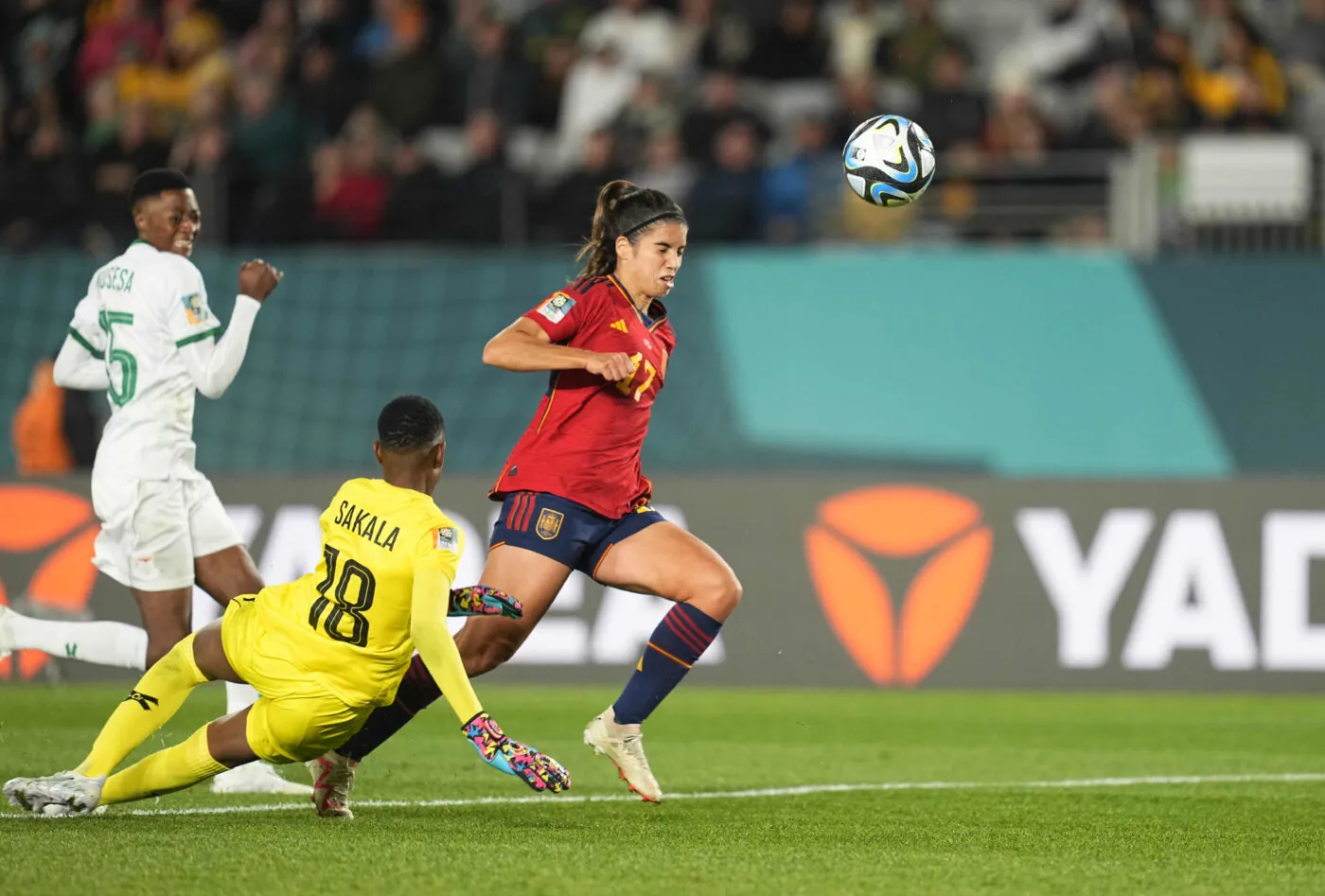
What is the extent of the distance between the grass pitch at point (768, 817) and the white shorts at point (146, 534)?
77 centimetres

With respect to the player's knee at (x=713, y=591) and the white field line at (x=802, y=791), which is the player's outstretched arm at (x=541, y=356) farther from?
the white field line at (x=802, y=791)

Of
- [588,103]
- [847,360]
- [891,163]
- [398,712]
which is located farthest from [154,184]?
[588,103]

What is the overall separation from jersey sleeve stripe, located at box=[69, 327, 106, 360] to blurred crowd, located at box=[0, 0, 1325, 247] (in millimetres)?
6830

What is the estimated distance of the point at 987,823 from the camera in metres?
6.08

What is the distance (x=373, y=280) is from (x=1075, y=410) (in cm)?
492

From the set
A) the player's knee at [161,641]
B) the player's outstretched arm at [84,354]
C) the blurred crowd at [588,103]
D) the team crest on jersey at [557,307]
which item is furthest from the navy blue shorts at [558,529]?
the blurred crowd at [588,103]

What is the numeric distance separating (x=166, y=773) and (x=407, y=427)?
1.22m

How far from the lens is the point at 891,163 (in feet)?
24.2

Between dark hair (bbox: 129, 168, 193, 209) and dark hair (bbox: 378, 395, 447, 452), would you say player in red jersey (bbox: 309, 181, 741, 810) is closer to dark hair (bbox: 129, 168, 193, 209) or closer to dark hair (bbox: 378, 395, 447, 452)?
dark hair (bbox: 378, 395, 447, 452)

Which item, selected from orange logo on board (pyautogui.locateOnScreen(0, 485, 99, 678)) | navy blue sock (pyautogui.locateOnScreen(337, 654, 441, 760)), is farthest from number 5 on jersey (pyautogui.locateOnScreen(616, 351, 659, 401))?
orange logo on board (pyautogui.locateOnScreen(0, 485, 99, 678))

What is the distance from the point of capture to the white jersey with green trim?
669 centimetres

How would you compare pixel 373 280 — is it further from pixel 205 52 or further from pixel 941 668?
pixel 941 668

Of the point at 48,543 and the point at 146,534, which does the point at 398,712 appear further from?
the point at 48,543

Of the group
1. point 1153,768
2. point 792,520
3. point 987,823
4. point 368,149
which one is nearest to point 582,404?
point 987,823
